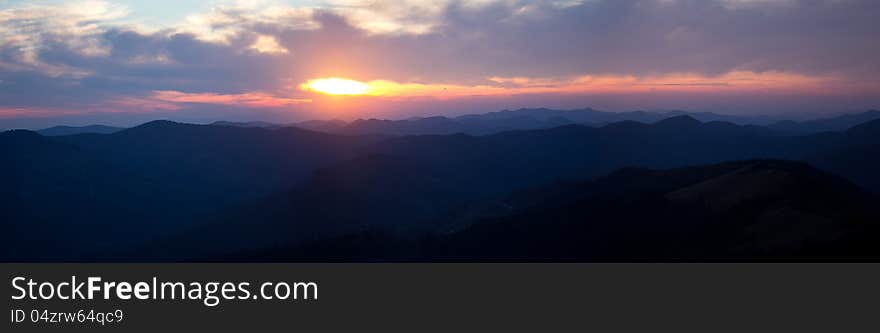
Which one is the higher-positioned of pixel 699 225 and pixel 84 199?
pixel 699 225

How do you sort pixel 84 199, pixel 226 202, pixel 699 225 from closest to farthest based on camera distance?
pixel 699 225 → pixel 84 199 → pixel 226 202

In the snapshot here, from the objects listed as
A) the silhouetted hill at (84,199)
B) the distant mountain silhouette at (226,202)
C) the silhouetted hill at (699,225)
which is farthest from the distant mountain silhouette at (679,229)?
the silhouetted hill at (84,199)

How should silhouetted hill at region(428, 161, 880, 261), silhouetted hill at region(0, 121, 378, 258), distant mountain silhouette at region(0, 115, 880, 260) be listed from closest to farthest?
silhouetted hill at region(428, 161, 880, 261) → distant mountain silhouette at region(0, 115, 880, 260) → silhouetted hill at region(0, 121, 378, 258)

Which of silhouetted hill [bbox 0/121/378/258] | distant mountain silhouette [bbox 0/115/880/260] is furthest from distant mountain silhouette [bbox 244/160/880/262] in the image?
silhouetted hill [bbox 0/121/378/258]

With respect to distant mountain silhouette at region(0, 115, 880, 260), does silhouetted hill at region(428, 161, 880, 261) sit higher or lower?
higher

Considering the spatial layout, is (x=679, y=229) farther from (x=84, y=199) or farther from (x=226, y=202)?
(x=84, y=199)

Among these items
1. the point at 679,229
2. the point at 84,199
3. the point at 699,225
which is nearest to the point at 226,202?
the point at 84,199

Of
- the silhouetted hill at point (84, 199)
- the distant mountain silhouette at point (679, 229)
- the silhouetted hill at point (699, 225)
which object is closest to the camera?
the silhouetted hill at point (699, 225)

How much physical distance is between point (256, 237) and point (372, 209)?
91.0 feet

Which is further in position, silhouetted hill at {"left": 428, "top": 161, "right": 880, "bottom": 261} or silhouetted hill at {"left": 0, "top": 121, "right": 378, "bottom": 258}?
silhouetted hill at {"left": 0, "top": 121, "right": 378, "bottom": 258}

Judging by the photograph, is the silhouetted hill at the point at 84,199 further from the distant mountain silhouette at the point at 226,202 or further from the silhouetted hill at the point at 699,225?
the silhouetted hill at the point at 699,225

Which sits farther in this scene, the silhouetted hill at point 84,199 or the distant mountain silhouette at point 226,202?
the silhouetted hill at point 84,199

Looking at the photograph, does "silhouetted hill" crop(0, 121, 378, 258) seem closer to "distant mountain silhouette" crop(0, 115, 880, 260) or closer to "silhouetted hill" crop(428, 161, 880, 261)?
"distant mountain silhouette" crop(0, 115, 880, 260)
